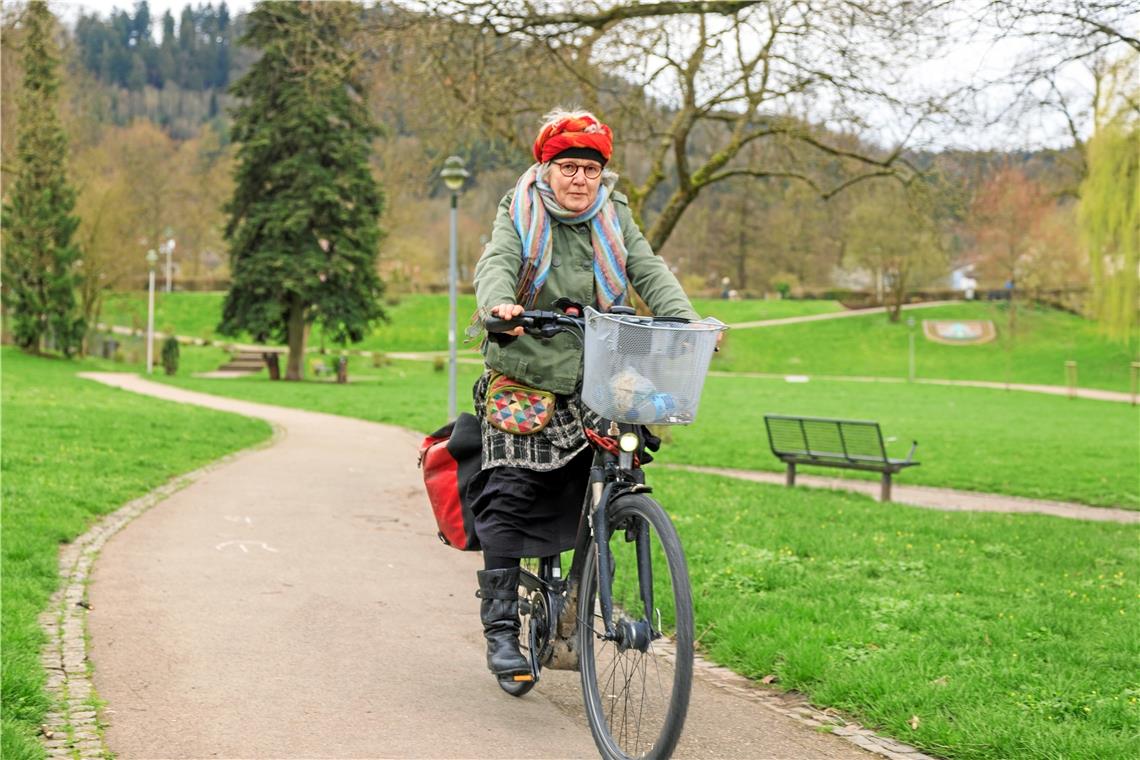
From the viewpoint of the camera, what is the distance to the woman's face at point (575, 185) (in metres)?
4.21

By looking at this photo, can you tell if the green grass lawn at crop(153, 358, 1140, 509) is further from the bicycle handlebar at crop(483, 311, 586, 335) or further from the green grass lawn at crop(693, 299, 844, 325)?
the green grass lawn at crop(693, 299, 844, 325)

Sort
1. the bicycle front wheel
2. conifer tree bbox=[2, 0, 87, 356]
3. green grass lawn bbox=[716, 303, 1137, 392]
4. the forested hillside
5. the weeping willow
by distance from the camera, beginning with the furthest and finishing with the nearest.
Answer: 1. green grass lawn bbox=[716, 303, 1137, 392]
2. conifer tree bbox=[2, 0, 87, 356]
3. the weeping willow
4. the forested hillside
5. the bicycle front wheel

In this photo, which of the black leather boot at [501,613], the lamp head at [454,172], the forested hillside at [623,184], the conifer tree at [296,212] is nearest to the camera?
the black leather boot at [501,613]

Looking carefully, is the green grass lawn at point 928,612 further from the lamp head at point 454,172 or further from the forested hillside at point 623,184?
the lamp head at point 454,172

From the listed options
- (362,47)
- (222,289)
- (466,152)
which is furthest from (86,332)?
(222,289)

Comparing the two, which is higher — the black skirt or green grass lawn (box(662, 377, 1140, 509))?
the black skirt

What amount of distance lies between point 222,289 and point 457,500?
73804mm

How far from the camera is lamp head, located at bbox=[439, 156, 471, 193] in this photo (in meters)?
16.7

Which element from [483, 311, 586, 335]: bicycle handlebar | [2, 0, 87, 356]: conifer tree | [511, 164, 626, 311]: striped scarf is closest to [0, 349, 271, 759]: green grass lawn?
[483, 311, 586, 335]: bicycle handlebar

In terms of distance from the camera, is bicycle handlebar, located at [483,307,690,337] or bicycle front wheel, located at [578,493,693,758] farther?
bicycle handlebar, located at [483,307,690,337]

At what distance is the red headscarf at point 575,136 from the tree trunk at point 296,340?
114 feet

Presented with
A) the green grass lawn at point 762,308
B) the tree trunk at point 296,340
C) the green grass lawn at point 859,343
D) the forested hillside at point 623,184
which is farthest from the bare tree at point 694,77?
the green grass lawn at point 762,308

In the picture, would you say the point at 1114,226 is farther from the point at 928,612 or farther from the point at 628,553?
the point at 628,553

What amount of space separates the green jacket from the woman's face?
0.10 metres
